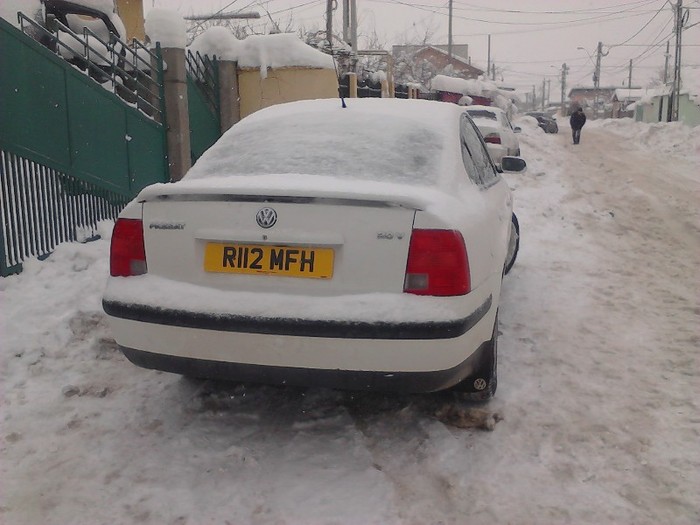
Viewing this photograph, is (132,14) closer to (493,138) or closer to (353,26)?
(353,26)

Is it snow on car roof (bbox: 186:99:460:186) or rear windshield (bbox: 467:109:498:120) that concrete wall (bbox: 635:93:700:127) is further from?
snow on car roof (bbox: 186:99:460:186)

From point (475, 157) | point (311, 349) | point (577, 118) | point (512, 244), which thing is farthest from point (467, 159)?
point (577, 118)

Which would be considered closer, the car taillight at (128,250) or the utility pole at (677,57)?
the car taillight at (128,250)

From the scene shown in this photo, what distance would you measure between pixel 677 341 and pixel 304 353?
283 centimetres

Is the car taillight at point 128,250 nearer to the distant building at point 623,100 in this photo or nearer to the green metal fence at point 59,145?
the green metal fence at point 59,145

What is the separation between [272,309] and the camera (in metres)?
2.46

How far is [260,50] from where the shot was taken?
10.0 meters

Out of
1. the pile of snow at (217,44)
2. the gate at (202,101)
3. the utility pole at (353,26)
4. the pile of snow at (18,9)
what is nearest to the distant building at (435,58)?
the utility pole at (353,26)

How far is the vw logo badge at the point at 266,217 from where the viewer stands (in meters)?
2.49

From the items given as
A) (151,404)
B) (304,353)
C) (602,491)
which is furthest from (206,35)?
(602,491)

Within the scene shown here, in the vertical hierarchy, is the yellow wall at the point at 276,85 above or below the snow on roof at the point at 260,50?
below

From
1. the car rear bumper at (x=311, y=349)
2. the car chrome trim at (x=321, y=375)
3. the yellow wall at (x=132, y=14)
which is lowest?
the car chrome trim at (x=321, y=375)

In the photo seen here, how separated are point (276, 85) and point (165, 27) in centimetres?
257

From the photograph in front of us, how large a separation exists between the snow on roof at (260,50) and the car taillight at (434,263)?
8.33m
